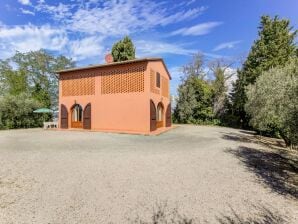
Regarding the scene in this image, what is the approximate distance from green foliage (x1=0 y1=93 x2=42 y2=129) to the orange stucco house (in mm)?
6233

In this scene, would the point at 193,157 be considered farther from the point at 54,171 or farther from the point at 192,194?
the point at 54,171

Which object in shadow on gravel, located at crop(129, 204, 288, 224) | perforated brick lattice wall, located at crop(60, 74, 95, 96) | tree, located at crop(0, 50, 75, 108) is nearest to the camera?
shadow on gravel, located at crop(129, 204, 288, 224)

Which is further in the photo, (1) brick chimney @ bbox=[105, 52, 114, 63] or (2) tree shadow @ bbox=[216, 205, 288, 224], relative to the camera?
(1) brick chimney @ bbox=[105, 52, 114, 63]

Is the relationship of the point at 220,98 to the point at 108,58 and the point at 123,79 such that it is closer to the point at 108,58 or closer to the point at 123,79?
the point at 108,58

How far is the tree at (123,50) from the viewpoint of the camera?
30867 millimetres

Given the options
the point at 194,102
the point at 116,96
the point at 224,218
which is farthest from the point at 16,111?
the point at 224,218

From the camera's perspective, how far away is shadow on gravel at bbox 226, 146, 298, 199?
23.4 ft

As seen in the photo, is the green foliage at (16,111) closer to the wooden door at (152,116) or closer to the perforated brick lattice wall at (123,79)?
the perforated brick lattice wall at (123,79)

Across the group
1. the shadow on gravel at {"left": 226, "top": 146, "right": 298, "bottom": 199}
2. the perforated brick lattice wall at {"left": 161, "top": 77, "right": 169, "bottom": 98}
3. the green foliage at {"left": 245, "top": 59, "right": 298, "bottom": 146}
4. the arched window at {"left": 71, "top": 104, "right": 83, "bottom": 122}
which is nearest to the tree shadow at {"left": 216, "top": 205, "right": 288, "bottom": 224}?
the shadow on gravel at {"left": 226, "top": 146, "right": 298, "bottom": 199}

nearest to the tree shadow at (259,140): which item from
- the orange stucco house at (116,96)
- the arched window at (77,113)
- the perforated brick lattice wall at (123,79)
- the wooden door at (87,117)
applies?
the orange stucco house at (116,96)

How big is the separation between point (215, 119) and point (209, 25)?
13.4 m

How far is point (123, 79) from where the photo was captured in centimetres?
2073

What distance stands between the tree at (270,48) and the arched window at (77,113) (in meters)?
19.3

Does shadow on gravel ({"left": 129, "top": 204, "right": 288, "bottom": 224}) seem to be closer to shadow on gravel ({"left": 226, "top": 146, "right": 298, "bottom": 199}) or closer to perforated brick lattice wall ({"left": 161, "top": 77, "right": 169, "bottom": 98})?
shadow on gravel ({"left": 226, "top": 146, "right": 298, "bottom": 199})
